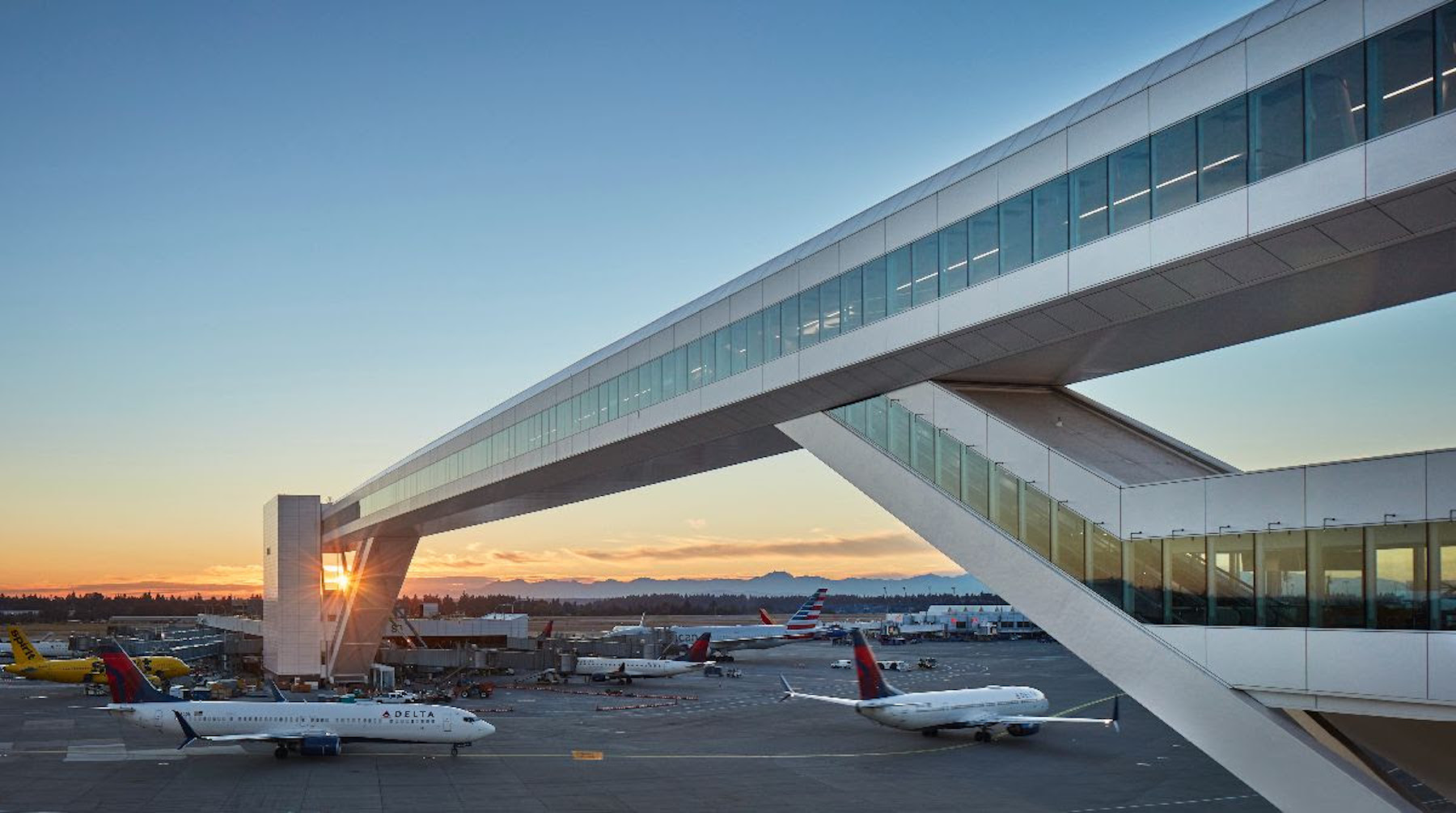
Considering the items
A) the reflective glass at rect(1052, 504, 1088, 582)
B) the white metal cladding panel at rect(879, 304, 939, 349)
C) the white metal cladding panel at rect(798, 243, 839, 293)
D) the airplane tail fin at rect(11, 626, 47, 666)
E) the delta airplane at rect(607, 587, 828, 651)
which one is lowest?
the delta airplane at rect(607, 587, 828, 651)

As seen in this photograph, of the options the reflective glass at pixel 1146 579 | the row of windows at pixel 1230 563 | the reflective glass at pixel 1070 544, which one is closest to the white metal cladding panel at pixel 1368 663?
the row of windows at pixel 1230 563

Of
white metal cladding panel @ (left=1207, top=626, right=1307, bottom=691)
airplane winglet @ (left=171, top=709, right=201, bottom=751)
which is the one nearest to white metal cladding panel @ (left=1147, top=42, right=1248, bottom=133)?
white metal cladding panel @ (left=1207, top=626, right=1307, bottom=691)

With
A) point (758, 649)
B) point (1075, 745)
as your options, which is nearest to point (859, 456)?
point (1075, 745)

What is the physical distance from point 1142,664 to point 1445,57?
12381 mm

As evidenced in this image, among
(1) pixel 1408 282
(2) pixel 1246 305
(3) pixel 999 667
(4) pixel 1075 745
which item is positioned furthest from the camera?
(3) pixel 999 667

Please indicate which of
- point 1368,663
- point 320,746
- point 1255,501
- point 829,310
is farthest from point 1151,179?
point 320,746

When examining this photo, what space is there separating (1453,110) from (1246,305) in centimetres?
691

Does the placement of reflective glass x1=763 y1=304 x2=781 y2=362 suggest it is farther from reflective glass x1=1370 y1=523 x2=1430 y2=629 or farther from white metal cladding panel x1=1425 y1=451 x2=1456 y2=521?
white metal cladding panel x1=1425 y1=451 x2=1456 y2=521

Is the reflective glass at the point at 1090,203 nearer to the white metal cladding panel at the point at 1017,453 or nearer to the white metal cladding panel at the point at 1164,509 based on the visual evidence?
the white metal cladding panel at the point at 1017,453

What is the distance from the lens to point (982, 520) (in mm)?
28234

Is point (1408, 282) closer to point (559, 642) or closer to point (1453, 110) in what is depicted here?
point (1453, 110)

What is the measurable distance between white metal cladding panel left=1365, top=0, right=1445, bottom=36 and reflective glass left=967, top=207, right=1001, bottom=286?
28.7 ft

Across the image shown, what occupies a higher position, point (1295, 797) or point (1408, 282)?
point (1408, 282)

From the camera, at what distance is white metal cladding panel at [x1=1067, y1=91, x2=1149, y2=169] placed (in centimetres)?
2303
